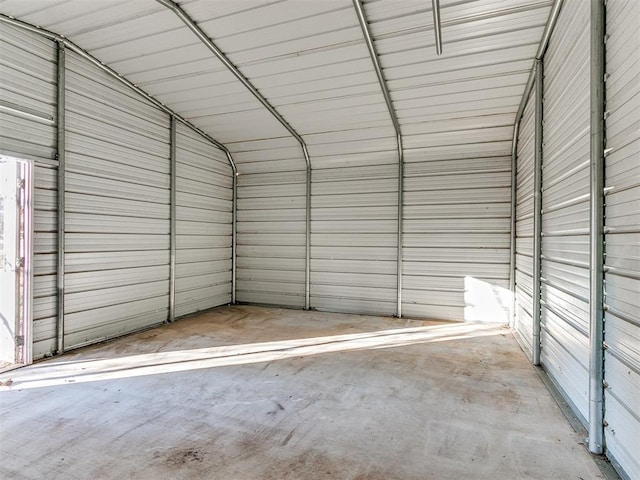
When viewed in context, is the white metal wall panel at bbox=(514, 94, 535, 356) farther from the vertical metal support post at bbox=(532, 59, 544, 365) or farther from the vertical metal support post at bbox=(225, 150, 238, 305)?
the vertical metal support post at bbox=(225, 150, 238, 305)

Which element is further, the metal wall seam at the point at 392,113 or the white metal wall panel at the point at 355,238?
the white metal wall panel at the point at 355,238

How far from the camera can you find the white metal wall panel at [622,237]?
85.2 inches

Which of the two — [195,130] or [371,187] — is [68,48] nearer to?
→ [195,130]

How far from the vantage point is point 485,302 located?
21.4 feet

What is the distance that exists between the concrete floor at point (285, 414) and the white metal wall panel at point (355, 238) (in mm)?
2103

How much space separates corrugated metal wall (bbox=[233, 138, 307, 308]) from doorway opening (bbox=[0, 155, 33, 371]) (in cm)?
404

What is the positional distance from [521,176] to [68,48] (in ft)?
23.1

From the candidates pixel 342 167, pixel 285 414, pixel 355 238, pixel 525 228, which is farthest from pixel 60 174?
pixel 525 228

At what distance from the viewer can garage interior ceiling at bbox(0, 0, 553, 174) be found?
3.88 m

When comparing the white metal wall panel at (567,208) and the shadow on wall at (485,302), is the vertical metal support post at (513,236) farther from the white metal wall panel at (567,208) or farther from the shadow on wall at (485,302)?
the white metal wall panel at (567,208)

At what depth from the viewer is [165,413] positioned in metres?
3.13

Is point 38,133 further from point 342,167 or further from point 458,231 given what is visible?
point 458,231

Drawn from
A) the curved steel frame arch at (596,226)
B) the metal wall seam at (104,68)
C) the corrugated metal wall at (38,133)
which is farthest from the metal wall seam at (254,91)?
the curved steel frame arch at (596,226)

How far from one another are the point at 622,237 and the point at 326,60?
3.82 metres
